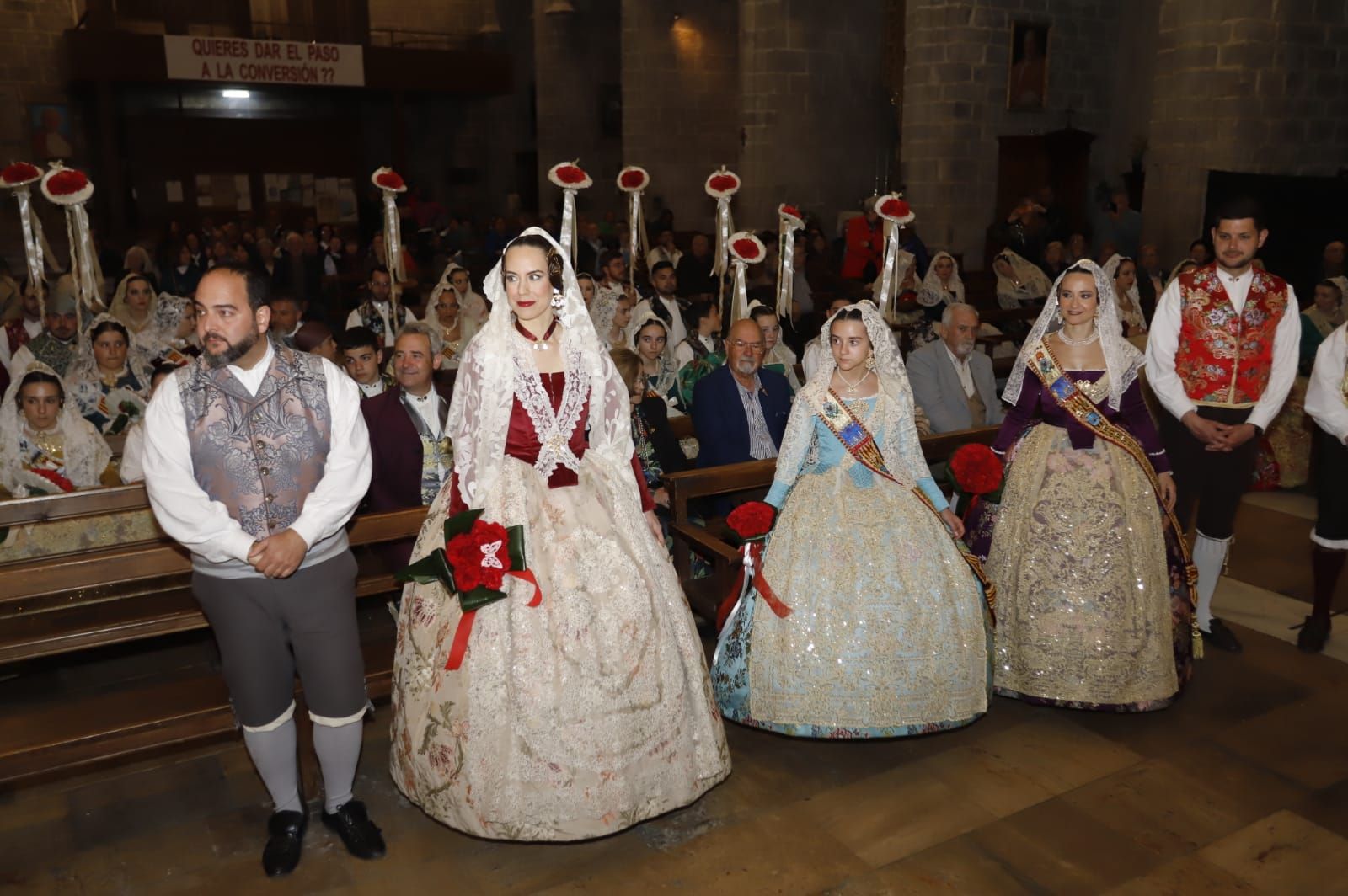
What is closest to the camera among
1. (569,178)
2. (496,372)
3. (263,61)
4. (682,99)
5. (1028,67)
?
(496,372)

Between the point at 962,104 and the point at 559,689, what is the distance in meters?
11.7

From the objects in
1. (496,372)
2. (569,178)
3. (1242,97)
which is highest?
(1242,97)

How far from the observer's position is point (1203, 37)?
35.3ft

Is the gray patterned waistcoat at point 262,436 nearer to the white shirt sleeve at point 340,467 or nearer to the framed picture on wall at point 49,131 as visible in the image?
the white shirt sleeve at point 340,467

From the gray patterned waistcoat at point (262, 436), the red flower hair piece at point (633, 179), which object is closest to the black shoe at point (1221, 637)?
the gray patterned waistcoat at point (262, 436)

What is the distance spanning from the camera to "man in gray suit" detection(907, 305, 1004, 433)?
222 inches

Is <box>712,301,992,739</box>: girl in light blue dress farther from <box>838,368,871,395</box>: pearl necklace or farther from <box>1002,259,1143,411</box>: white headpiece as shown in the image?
<box>1002,259,1143,411</box>: white headpiece

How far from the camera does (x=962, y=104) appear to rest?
13.1 m

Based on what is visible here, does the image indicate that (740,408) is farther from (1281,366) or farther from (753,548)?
(1281,366)

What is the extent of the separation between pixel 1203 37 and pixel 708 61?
338 inches

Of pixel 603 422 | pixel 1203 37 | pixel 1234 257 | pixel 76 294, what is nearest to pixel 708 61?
pixel 1203 37

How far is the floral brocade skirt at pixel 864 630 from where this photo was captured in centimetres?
367

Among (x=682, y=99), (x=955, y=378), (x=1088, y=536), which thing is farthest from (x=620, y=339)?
(x=682, y=99)

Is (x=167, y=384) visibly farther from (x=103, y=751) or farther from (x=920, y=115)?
(x=920, y=115)
